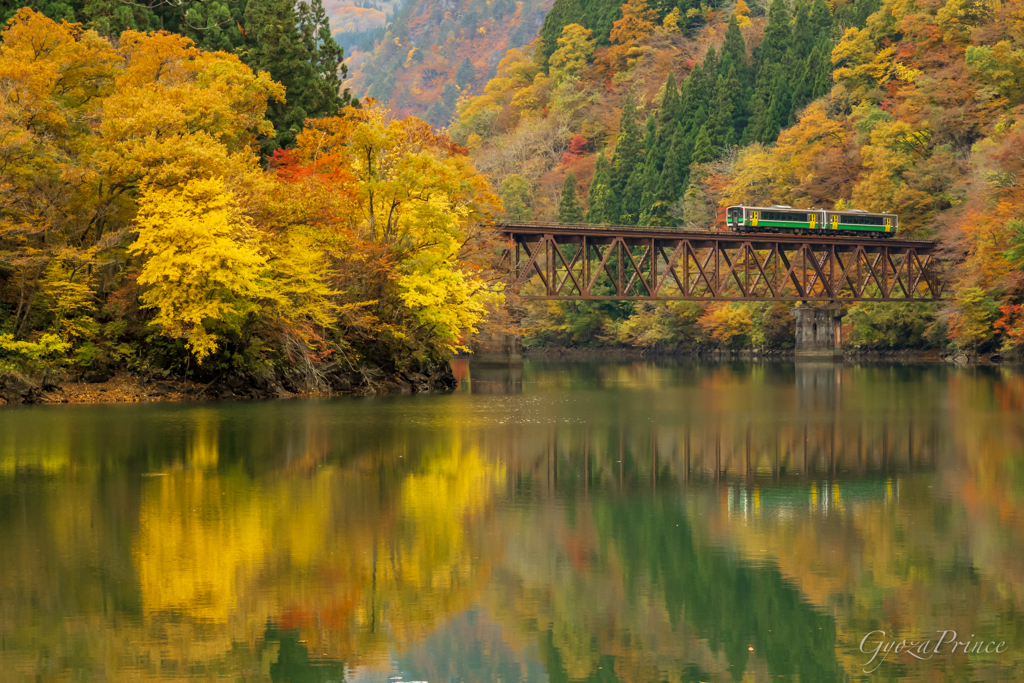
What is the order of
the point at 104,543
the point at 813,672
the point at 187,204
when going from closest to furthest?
1. the point at 813,672
2. the point at 104,543
3. the point at 187,204

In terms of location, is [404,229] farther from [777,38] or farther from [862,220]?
[777,38]

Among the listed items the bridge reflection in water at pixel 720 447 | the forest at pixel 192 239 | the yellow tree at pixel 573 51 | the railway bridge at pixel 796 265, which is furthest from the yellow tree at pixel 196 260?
the yellow tree at pixel 573 51

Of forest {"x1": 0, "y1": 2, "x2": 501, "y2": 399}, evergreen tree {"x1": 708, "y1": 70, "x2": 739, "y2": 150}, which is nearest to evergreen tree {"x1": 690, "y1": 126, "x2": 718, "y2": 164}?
evergreen tree {"x1": 708, "y1": 70, "x2": 739, "y2": 150}

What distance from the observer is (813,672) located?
32.7ft

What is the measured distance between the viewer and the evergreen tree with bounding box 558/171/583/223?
116m

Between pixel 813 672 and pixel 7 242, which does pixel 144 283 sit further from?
pixel 813 672

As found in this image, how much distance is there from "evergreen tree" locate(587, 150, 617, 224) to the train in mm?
30539

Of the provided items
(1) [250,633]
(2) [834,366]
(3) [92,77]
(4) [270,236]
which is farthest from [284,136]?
(1) [250,633]

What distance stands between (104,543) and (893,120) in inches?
3349

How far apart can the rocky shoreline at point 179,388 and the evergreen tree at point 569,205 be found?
70.3 meters

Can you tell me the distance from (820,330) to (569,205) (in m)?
35.2

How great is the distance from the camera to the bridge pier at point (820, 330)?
88.1 metres

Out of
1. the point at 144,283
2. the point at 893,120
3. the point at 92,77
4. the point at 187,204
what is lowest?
the point at 144,283

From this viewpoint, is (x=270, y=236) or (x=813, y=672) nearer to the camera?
(x=813, y=672)
